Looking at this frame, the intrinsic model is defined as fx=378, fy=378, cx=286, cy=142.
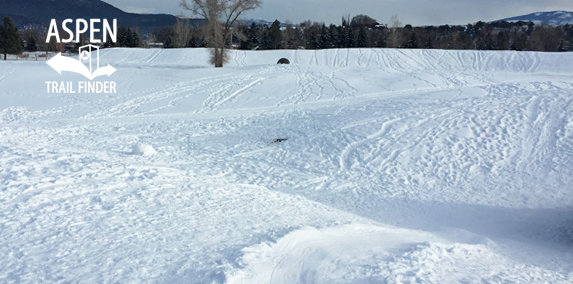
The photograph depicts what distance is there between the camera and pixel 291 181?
1024cm

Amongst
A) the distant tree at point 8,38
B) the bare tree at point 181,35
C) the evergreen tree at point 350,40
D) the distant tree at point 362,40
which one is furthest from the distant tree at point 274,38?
the distant tree at point 8,38

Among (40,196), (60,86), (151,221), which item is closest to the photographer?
(151,221)

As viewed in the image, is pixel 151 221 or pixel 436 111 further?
pixel 436 111

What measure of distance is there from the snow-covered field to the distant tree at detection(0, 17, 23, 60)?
111 feet

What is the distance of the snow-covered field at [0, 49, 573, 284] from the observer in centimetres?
514

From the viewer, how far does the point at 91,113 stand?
1639cm

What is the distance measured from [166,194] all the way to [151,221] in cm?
131

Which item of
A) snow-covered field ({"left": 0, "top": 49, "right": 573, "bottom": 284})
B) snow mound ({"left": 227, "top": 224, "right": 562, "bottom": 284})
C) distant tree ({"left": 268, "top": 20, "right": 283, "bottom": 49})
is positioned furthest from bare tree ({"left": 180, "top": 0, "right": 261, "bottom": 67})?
distant tree ({"left": 268, "top": 20, "right": 283, "bottom": 49})

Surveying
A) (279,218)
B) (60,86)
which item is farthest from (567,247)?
(60,86)

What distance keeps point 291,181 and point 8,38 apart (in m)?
53.5

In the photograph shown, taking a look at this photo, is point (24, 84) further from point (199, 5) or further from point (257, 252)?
point (257, 252)

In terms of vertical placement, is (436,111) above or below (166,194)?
above

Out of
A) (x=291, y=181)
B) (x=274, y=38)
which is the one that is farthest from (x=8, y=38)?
(x=291, y=181)

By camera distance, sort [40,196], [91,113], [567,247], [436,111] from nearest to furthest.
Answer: [40,196]
[567,247]
[436,111]
[91,113]
